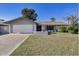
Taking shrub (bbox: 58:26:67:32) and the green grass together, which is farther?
shrub (bbox: 58:26:67:32)

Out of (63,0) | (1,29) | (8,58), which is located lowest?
(8,58)

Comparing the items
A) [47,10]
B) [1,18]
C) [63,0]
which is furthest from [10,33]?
[63,0]

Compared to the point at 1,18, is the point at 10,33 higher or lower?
lower

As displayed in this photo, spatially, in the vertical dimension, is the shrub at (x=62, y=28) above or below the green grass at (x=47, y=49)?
above

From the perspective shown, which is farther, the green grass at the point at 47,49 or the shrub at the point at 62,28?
the shrub at the point at 62,28

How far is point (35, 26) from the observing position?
14.6 m

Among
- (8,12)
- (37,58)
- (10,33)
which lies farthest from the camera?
(10,33)

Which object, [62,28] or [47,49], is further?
[62,28]

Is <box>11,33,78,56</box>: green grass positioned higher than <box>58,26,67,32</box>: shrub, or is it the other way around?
<box>58,26,67,32</box>: shrub

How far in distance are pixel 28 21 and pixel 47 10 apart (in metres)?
5.00

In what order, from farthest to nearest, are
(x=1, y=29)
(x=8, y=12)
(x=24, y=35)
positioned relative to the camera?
(x=24, y=35) < (x=1, y=29) < (x=8, y=12)

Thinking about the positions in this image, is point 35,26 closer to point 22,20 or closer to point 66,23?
point 22,20

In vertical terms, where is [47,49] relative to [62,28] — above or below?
below

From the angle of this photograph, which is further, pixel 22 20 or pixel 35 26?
pixel 35 26
